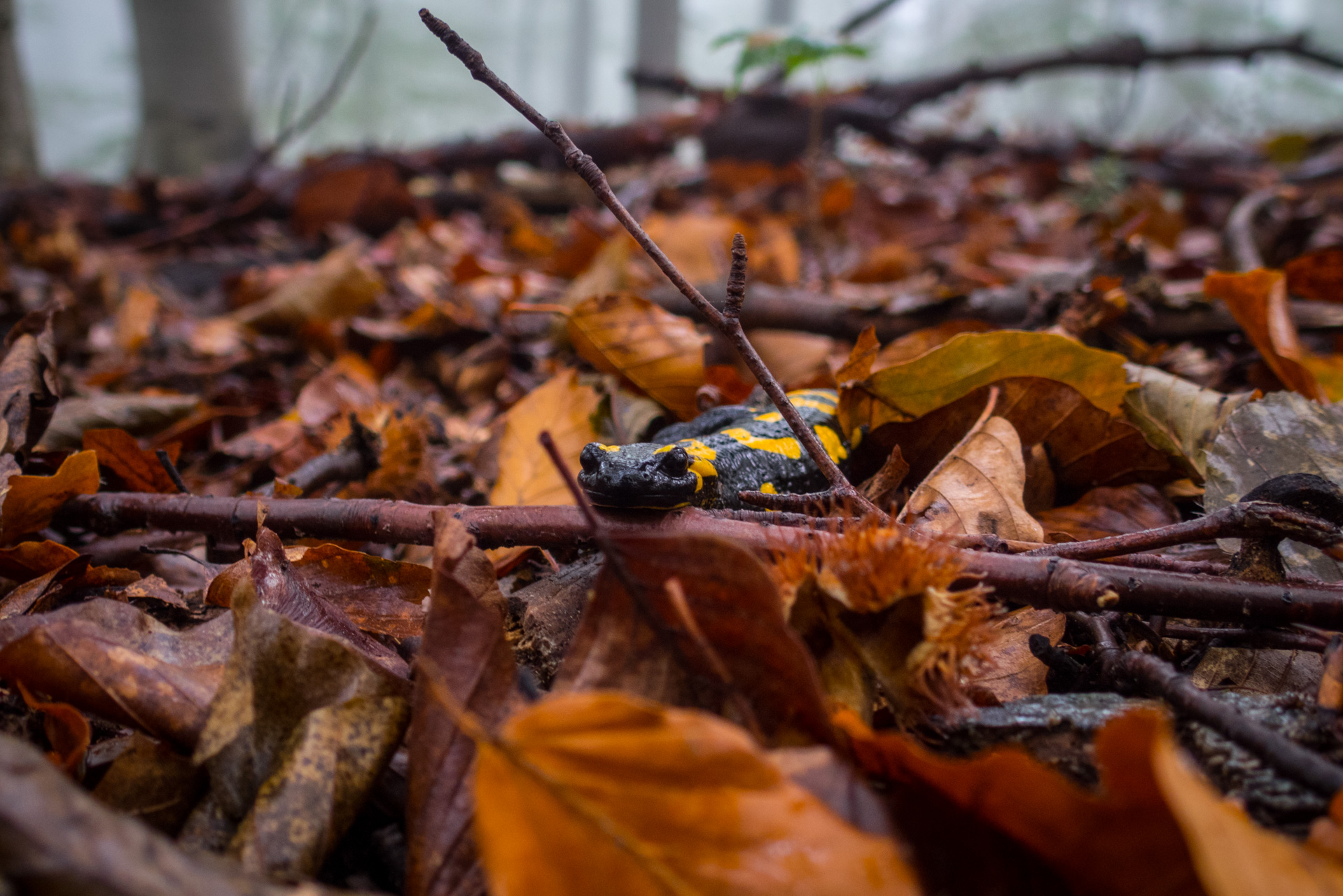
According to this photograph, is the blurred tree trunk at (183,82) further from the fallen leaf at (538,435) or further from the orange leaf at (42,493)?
the orange leaf at (42,493)

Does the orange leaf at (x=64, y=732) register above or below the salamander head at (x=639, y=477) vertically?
below

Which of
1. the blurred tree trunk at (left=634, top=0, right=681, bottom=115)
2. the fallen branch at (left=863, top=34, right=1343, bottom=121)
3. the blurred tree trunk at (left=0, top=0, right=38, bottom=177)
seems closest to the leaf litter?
the fallen branch at (left=863, top=34, right=1343, bottom=121)

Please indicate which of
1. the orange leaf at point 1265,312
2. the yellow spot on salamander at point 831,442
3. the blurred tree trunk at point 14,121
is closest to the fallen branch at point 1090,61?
the orange leaf at point 1265,312

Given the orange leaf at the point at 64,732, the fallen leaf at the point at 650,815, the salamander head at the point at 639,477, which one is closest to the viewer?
the fallen leaf at the point at 650,815

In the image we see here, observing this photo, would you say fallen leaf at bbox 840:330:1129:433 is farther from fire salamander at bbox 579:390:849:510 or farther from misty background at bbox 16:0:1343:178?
misty background at bbox 16:0:1343:178

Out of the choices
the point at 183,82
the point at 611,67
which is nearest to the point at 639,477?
the point at 183,82

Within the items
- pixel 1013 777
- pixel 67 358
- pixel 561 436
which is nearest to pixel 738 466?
pixel 561 436
